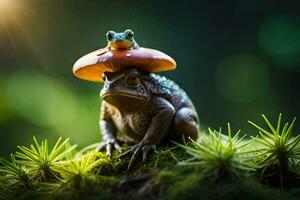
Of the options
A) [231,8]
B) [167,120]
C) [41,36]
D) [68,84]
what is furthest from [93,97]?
[167,120]

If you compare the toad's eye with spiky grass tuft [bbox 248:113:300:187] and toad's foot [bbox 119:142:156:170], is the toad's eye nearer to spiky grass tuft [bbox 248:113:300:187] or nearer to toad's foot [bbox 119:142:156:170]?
toad's foot [bbox 119:142:156:170]

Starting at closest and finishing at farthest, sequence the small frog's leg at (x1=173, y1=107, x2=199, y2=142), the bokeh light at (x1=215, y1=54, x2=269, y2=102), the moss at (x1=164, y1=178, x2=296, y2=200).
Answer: the moss at (x1=164, y1=178, x2=296, y2=200)
the small frog's leg at (x1=173, y1=107, x2=199, y2=142)
the bokeh light at (x1=215, y1=54, x2=269, y2=102)

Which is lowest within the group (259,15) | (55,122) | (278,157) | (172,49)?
(55,122)

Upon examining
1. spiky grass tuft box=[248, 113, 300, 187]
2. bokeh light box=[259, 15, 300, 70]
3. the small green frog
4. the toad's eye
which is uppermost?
bokeh light box=[259, 15, 300, 70]

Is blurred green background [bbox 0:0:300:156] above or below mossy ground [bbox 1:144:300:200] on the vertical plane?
above

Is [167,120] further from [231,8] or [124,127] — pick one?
[231,8]

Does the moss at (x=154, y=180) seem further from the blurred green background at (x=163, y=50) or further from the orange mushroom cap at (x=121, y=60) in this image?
the blurred green background at (x=163, y=50)

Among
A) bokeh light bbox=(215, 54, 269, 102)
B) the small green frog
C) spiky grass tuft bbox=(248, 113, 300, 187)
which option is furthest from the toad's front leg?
bokeh light bbox=(215, 54, 269, 102)

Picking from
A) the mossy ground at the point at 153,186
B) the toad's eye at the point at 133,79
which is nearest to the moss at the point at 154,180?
the mossy ground at the point at 153,186
